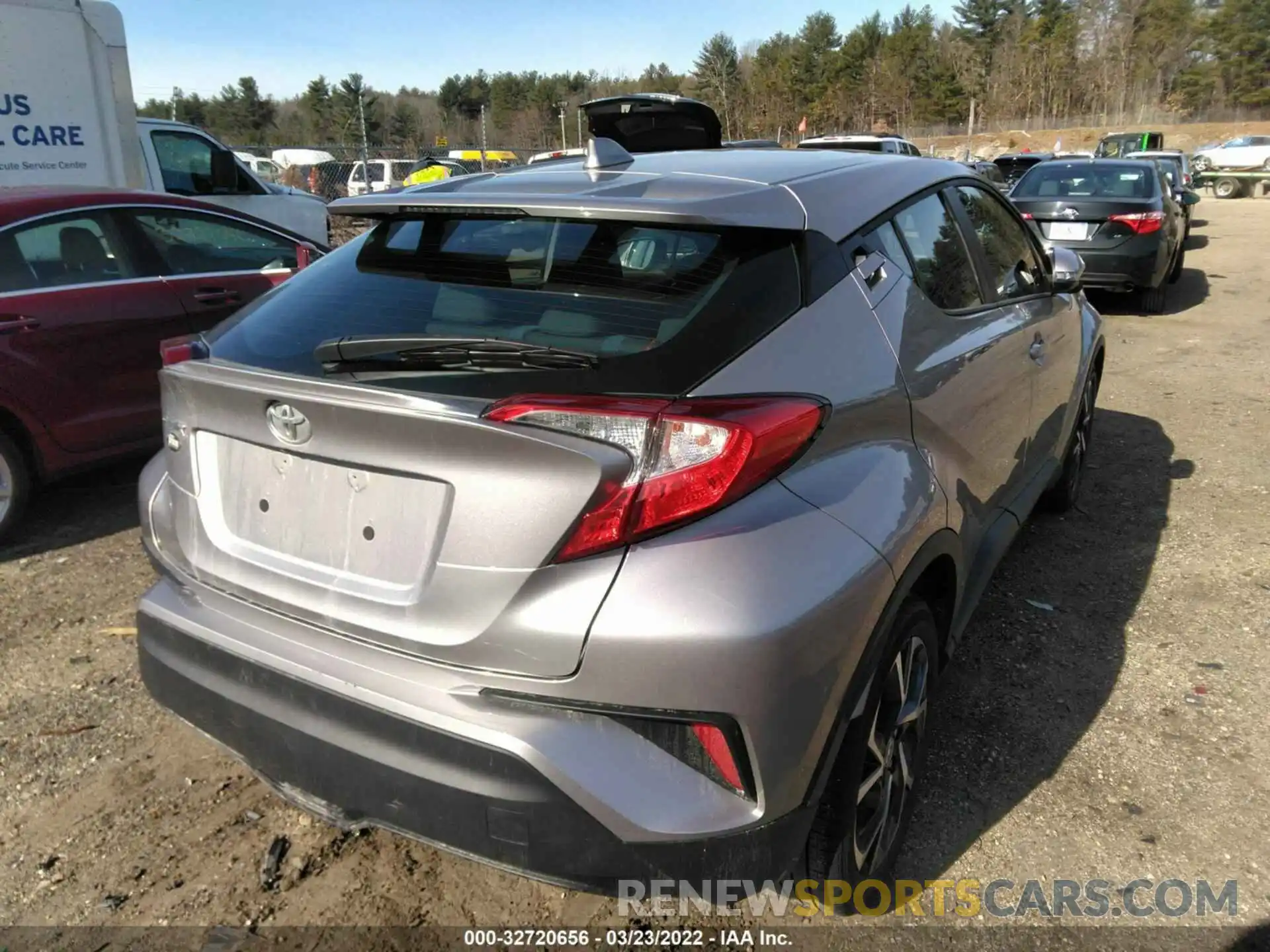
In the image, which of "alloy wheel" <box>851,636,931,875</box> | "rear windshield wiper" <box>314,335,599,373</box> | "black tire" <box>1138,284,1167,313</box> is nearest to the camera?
"rear windshield wiper" <box>314,335,599,373</box>

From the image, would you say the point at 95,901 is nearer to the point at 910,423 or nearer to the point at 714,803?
the point at 714,803

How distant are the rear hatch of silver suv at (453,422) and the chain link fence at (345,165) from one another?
55.5 feet

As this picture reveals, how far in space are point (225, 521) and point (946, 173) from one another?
2.51 metres

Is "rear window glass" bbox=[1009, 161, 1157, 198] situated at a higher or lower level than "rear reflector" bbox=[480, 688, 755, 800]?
higher

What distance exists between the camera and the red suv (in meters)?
4.56

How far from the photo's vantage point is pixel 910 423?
2.37 m

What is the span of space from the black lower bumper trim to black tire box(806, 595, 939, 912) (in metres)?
0.21

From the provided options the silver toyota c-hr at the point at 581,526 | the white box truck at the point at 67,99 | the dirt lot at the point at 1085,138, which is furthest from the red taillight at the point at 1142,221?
the dirt lot at the point at 1085,138

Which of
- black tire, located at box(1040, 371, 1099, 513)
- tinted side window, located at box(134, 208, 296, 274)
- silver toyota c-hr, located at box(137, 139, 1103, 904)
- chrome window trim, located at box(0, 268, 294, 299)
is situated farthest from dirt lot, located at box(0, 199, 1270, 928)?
tinted side window, located at box(134, 208, 296, 274)

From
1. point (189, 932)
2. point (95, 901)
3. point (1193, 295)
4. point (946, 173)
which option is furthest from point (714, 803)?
point (1193, 295)

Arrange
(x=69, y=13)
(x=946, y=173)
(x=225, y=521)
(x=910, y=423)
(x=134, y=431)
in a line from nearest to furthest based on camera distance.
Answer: (x=225, y=521) → (x=910, y=423) → (x=946, y=173) → (x=134, y=431) → (x=69, y=13)

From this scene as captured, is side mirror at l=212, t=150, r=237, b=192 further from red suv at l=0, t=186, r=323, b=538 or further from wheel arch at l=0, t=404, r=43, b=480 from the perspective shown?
wheel arch at l=0, t=404, r=43, b=480

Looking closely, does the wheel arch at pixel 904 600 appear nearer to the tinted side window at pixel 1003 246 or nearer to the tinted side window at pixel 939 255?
the tinted side window at pixel 939 255

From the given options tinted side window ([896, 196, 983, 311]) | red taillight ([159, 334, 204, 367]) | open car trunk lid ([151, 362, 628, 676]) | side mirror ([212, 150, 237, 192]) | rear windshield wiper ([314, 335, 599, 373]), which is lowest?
open car trunk lid ([151, 362, 628, 676])
